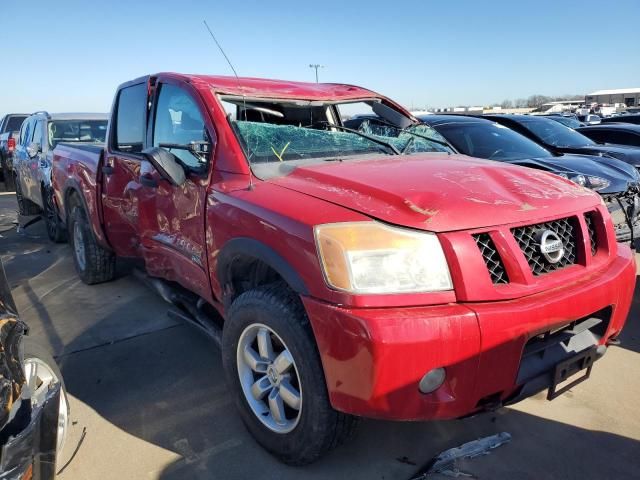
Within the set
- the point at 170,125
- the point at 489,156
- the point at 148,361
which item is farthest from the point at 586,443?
the point at 489,156

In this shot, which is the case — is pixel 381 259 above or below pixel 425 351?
above

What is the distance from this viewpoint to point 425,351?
1.85 meters

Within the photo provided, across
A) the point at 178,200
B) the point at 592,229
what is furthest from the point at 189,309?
the point at 592,229

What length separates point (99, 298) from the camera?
4816 millimetres

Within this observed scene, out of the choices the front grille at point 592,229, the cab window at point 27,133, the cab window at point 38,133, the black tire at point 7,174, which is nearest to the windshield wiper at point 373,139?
the front grille at point 592,229

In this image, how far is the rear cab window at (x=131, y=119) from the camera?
3.85 meters

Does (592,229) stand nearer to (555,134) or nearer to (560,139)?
(560,139)

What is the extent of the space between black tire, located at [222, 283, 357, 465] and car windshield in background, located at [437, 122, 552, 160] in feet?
13.4

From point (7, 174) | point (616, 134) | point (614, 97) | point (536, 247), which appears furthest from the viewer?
point (614, 97)

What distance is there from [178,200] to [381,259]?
165 centimetres

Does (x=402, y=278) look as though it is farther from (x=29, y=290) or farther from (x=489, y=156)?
(x=29, y=290)

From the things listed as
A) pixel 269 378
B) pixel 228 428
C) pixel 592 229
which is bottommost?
pixel 228 428

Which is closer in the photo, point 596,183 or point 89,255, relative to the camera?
point 596,183

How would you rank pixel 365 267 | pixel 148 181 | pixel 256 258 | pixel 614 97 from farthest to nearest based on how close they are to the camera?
1. pixel 614 97
2. pixel 148 181
3. pixel 256 258
4. pixel 365 267
